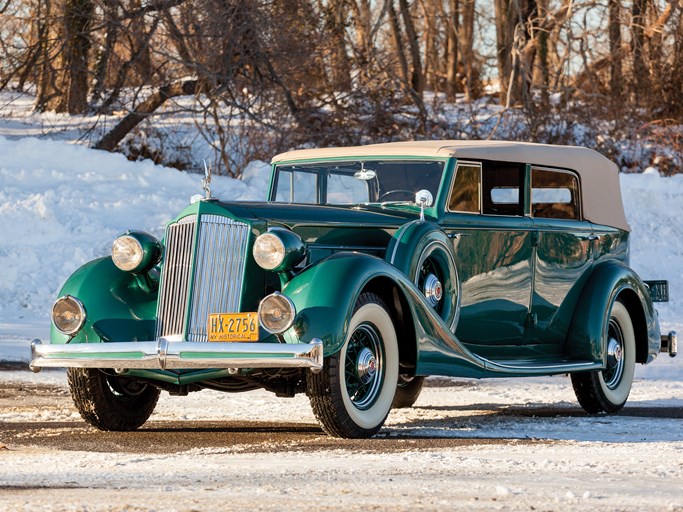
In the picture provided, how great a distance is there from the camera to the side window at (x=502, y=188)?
8953 millimetres

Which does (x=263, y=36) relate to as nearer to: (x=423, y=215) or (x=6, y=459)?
(x=423, y=215)

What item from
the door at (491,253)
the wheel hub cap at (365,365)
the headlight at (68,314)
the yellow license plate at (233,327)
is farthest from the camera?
the door at (491,253)

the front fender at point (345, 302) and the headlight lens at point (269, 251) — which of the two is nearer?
the front fender at point (345, 302)

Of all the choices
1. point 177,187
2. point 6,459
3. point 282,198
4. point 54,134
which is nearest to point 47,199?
point 177,187

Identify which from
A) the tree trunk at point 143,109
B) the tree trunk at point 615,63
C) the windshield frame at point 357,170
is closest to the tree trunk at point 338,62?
the tree trunk at point 143,109

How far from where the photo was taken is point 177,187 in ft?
64.1

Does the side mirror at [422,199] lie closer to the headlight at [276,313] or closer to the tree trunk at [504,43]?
the headlight at [276,313]

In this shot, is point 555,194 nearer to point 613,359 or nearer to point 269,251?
point 613,359

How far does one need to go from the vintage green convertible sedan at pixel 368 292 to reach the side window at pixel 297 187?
2 centimetres

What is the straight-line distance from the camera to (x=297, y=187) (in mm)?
9289

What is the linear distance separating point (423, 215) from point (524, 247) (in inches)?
46.5

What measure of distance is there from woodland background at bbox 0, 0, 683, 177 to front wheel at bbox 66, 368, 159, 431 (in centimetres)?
1262

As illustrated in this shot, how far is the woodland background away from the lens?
66.7ft

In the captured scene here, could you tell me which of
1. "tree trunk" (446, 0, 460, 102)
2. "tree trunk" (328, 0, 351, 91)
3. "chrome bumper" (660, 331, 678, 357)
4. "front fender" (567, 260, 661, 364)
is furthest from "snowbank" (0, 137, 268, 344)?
"tree trunk" (446, 0, 460, 102)
